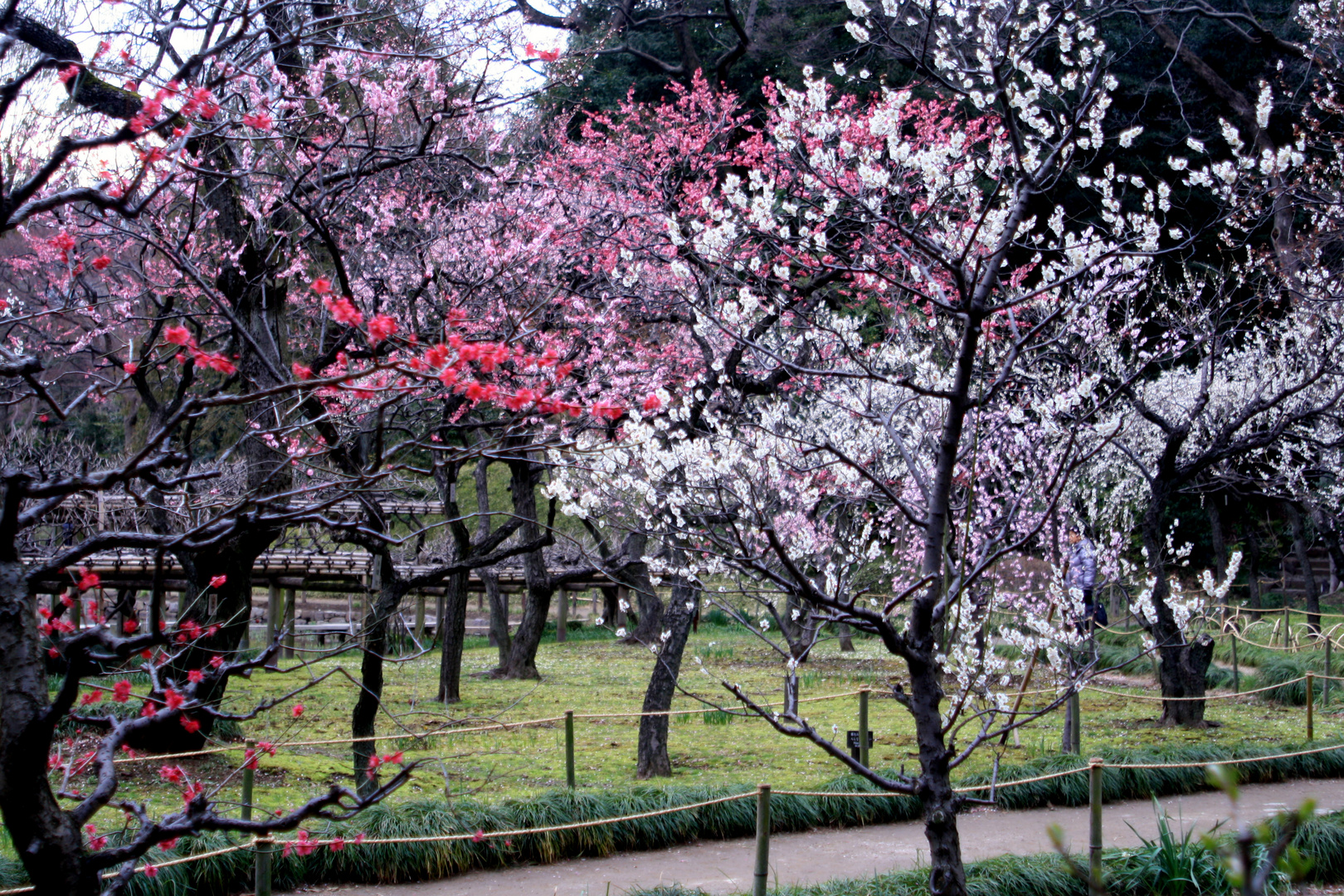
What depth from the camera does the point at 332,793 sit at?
8.05 feet

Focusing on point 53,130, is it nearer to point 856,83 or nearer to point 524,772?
point 524,772

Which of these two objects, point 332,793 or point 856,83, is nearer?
point 332,793

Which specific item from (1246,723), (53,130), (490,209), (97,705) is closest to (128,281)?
(490,209)

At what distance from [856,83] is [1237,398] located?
7865mm

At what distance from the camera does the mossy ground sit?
7461mm

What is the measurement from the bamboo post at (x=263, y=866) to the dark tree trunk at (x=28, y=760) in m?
2.31

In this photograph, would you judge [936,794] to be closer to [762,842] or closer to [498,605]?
[762,842]

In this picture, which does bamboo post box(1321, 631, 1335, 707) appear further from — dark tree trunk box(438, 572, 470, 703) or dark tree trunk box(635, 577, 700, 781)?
dark tree trunk box(438, 572, 470, 703)

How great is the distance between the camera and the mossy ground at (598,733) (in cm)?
746

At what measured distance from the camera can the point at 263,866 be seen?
4535 mm

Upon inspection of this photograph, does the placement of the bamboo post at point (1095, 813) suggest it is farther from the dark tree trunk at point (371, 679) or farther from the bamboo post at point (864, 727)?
the dark tree trunk at point (371, 679)

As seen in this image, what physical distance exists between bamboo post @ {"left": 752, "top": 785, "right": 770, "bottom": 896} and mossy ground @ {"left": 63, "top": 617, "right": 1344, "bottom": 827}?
Result: 5.63ft

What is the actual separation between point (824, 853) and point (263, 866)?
3268mm

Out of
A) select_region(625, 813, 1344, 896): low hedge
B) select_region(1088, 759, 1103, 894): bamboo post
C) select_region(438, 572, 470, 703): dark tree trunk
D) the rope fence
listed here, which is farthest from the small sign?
select_region(438, 572, 470, 703): dark tree trunk
